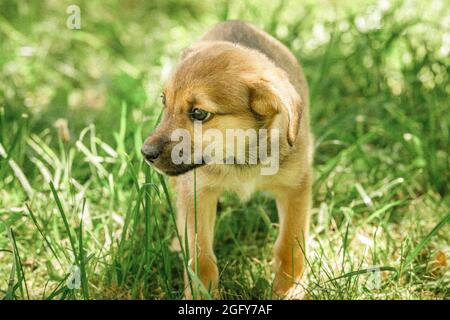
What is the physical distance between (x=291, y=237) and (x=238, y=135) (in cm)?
65

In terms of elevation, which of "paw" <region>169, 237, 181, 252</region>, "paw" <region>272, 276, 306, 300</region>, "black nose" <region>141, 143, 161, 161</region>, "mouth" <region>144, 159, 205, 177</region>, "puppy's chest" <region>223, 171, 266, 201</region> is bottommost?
"paw" <region>272, 276, 306, 300</region>

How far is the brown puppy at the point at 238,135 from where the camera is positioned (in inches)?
110

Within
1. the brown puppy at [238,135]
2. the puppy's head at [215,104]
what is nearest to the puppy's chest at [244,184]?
the brown puppy at [238,135]

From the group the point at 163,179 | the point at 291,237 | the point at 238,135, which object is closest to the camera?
the point at 238,135

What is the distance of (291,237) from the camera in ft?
10.6

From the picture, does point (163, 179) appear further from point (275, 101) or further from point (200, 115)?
point (275, 101)

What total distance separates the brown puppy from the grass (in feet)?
0.44

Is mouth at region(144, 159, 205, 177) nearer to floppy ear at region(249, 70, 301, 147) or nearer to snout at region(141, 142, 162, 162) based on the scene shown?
snout at region(141, 142, 162, 162)

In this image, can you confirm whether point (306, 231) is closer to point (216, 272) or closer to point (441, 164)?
point (216, 272)

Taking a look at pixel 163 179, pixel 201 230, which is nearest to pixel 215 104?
pixel 163 179

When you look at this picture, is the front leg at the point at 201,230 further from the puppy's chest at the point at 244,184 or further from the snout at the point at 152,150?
the snout at the point at 152,150

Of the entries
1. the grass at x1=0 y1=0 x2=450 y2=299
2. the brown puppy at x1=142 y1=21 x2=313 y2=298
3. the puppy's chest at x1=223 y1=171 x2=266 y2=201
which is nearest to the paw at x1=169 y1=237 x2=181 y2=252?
the grass at x1=0 y1=0 x2=450 y2=299

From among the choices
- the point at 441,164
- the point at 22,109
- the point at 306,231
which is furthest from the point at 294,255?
the point at 22,109

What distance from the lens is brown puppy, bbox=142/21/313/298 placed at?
2783 millimetres
